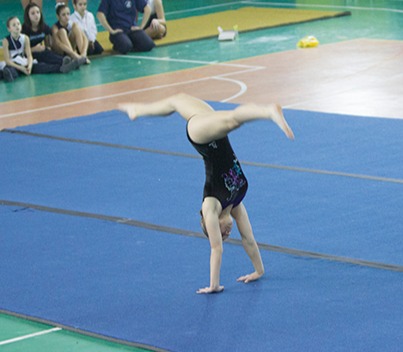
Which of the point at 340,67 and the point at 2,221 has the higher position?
the point at 2,221

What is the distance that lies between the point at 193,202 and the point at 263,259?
150 centimetres

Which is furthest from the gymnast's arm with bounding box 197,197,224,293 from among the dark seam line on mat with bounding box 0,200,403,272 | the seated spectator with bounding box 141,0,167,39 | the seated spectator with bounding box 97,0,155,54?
the seated spectator with bounding box 141,0,167,39

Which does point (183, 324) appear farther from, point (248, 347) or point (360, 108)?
point (360, 108)

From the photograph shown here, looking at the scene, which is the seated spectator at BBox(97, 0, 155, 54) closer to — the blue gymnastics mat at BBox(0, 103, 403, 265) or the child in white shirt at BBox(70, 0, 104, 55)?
the child in white shirt at BBox(70, 0, 104, 55)

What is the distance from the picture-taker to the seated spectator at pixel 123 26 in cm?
1623

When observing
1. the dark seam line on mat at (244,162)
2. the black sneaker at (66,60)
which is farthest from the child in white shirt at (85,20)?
the dark seam line on mat at (244,162)

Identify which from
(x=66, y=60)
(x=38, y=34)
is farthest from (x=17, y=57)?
(x=66, y=60)

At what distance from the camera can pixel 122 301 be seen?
6.29 meters

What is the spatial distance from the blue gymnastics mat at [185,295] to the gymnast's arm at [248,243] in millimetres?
61

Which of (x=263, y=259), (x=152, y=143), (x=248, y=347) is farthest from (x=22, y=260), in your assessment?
(x=152, y=143)

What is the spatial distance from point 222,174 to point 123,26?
33.9 feet

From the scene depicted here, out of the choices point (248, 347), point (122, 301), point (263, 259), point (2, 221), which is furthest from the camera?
point (2, 221)

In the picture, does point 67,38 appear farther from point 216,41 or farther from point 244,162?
point 244,162

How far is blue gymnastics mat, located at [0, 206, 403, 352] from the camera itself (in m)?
5.66
